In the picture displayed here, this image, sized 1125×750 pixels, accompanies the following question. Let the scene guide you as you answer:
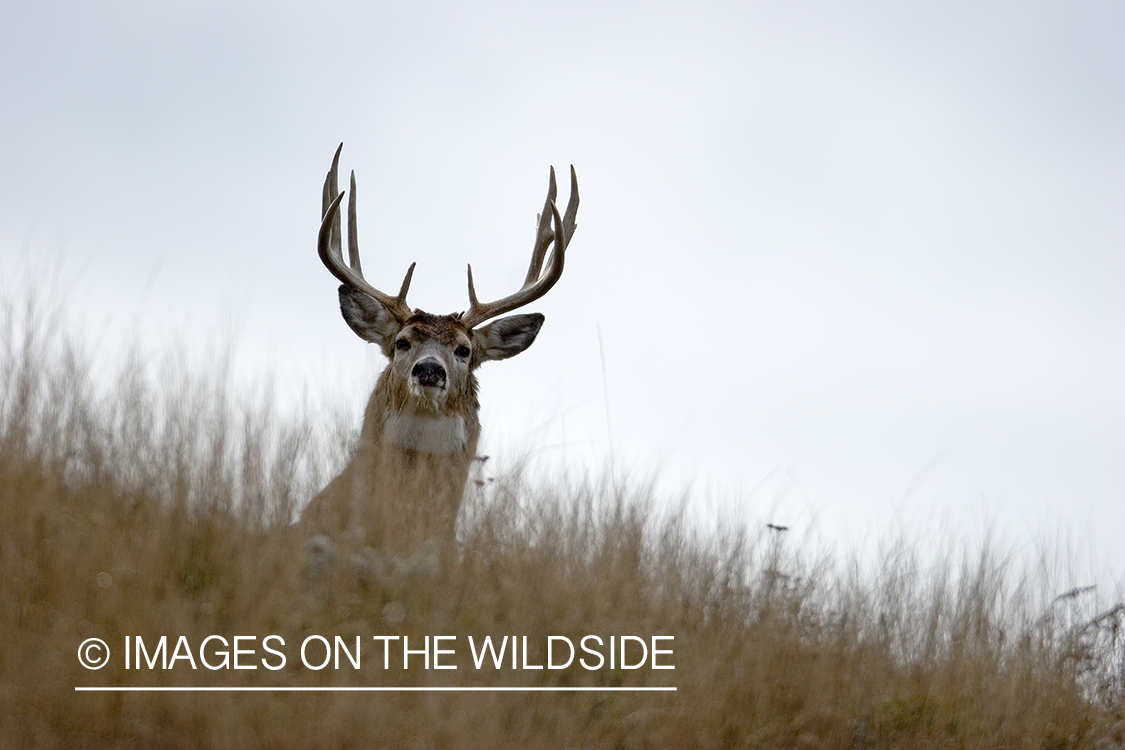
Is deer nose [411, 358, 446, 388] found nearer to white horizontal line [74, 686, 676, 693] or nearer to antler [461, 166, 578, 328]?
antler [461, 166, 578, 328]

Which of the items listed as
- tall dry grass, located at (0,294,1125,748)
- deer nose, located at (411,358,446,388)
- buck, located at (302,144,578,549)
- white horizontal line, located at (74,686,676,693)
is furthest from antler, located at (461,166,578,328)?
white horizontal line, located at (74,686,676,693)

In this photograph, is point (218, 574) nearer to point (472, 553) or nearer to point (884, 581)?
point (472, 553)

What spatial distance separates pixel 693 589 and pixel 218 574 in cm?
257

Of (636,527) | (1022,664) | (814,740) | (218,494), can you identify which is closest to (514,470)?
(636,527)

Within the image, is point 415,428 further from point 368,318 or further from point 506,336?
point 506,336

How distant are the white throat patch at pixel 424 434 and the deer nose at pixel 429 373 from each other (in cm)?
33

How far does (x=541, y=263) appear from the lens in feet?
30.5

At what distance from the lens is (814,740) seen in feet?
17.7

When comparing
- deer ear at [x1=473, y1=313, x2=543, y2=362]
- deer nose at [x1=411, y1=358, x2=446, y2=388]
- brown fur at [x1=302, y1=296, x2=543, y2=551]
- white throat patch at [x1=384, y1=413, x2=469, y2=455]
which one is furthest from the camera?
deer ear at [x1=473, y1=313, x2=543, y2=362]

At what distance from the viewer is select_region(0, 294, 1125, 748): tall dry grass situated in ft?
14.2

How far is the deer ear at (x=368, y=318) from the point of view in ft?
28.2

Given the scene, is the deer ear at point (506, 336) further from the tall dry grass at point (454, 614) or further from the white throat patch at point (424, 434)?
the tall dry grass at point (454, 614)

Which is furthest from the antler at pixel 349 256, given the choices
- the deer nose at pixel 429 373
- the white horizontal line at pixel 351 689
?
the white horizontal line at pixel 351 689

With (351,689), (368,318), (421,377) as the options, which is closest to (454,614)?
(351,689)
